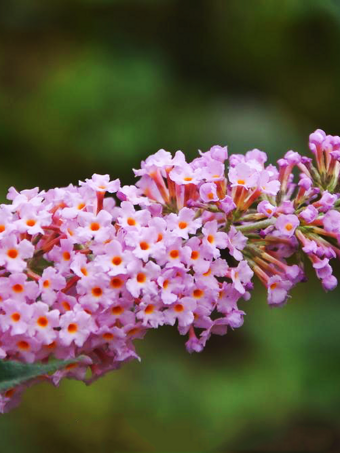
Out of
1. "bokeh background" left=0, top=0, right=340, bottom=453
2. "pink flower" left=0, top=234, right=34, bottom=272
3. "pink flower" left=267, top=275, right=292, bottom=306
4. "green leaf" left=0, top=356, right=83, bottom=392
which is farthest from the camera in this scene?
"bokeh background" left=0, top=0, right=340, bottom=453

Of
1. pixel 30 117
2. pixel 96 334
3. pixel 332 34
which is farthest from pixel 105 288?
pixel 332 34

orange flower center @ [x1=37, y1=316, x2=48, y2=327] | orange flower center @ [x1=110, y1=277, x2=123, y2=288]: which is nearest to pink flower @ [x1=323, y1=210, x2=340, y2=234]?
orange flower center @ [x1=110, y1=277, x2=123, y2=288]

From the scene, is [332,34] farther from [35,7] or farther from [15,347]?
[15,347]

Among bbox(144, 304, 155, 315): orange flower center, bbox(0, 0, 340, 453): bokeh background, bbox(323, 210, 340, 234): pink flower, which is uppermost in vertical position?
bbox(323, 210, 340, 234): pink flower

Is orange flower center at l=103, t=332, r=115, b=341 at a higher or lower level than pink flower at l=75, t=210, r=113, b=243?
lower

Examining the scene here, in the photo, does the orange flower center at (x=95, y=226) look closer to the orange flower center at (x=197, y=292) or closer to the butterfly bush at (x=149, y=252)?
the butterfly bush at (x=149, y=252)

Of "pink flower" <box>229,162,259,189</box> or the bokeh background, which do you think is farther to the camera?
the bokeh background

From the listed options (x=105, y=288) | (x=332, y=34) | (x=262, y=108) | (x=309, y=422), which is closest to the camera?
(x=105, y=288)

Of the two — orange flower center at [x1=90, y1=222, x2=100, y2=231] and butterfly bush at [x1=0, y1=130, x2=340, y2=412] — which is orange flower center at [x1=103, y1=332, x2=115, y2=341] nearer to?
butterfly bush at [x1=0, y1=130, x2=340, y2=412]
